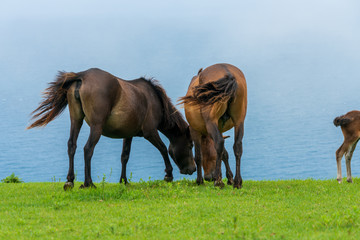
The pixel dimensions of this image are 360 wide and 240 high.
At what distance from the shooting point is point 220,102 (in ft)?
28.2

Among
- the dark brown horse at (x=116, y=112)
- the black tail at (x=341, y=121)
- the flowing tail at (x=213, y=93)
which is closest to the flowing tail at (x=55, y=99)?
the dark brown horse at (x=116, y=112)

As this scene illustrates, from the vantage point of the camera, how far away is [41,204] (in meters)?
7.61

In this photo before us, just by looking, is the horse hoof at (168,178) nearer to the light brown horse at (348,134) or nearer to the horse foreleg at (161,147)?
the horse foreleg at (161,147)

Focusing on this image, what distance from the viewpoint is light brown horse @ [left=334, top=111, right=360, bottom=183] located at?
10.8m

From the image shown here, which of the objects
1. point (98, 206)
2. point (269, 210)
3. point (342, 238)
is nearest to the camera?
point (342, 238)

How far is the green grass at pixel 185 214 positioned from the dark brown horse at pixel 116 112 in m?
1.52

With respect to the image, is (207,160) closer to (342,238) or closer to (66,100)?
(66,100)

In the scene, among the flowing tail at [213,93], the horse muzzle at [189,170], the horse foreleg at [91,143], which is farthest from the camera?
the horse muzzle at [189,170]

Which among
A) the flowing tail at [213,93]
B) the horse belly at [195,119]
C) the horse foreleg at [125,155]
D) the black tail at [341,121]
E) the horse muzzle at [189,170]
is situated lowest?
the horse muzzle at [189,170]

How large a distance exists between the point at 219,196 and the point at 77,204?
2.50 metres

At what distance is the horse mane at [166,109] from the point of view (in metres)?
11.0

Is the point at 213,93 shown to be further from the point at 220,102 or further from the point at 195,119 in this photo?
the point at 195,119

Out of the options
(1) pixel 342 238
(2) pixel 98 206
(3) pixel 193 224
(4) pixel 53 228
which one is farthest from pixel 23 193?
(1) pixel 342 238

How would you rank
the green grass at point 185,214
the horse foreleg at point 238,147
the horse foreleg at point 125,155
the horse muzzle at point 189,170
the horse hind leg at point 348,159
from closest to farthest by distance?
the green grass at point 185,214 < the horse foreleg at point 238,147 < the horse foreleg at point 125,155 < the horse hind leg at point 348,159 < the horse muzzle at point 189,170
